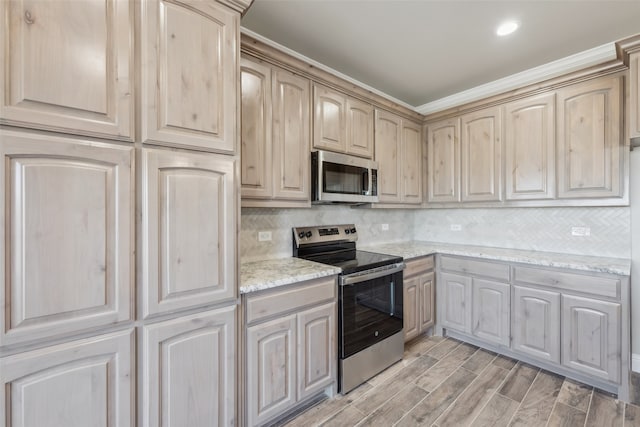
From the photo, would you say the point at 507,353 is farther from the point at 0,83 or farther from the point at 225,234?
the point at 0,83

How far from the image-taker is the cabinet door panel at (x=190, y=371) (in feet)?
4.14

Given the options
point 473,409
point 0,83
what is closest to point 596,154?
point 473,409

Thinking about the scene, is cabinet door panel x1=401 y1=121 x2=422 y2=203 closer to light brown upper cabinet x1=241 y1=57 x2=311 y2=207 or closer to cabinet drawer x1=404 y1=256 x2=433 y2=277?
cabinet drawer x1=404 y1=256 x2=433 y2=277

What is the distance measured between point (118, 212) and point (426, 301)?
8.87 feet

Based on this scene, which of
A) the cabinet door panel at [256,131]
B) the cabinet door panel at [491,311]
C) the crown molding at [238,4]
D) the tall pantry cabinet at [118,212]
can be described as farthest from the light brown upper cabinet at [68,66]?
the cabinet door panel at [491,311]

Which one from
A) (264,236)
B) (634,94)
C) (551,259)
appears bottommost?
(551,259)

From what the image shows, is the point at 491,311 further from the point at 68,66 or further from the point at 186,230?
the point at 68,66

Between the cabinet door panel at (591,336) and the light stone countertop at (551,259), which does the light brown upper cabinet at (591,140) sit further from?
the cabinet door panel at (591,336)

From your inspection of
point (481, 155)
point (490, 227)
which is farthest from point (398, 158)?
point (490, 227)

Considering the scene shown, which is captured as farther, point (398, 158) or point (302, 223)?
point (398, 158)

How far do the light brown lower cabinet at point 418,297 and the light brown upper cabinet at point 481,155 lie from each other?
0.87 m

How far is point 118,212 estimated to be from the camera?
1160 mm

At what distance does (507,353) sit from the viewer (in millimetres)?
2537

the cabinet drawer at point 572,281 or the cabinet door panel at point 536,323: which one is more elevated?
the cabinet drawer at point 572,281
